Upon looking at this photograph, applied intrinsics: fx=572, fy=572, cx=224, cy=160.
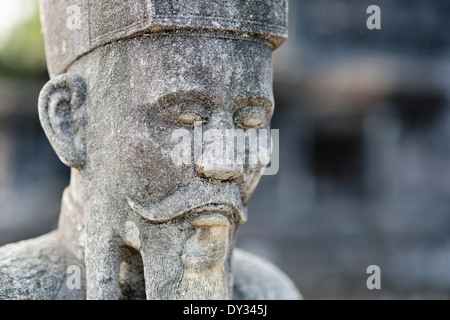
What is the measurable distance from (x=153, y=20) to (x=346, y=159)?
8.53 m

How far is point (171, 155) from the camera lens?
5.42 feet

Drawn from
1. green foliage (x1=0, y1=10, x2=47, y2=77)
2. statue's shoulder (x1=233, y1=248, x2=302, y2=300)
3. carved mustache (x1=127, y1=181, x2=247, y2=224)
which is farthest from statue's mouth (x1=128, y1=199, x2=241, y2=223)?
green foliage (x1=0, y1=10, x2=47, y2=77)

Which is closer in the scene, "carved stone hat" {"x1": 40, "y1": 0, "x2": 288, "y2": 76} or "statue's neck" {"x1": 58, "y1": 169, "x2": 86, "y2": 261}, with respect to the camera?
"carved stone hat" {"x1": 40, "y1": 0, "x2": 288, "y2": 76}

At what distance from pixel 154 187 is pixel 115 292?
1.12 ft

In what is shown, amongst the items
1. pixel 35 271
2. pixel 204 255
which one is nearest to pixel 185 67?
pixel 204 255

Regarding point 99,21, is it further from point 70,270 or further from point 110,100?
point 70,270

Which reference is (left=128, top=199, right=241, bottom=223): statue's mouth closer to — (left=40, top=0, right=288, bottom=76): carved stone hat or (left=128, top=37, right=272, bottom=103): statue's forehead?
(left=128, top=37, right=272, bottom=103): statue's forehead

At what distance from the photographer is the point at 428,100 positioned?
9062 millimetres

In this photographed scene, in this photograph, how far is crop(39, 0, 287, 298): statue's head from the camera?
1.65m

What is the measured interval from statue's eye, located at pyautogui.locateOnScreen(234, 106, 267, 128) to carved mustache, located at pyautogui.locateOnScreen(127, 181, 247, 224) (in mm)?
211

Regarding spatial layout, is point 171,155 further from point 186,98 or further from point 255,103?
point 255,103

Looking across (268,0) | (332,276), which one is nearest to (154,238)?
(268,0)

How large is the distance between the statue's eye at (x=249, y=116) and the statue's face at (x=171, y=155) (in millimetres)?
32

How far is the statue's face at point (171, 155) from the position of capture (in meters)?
1.65
